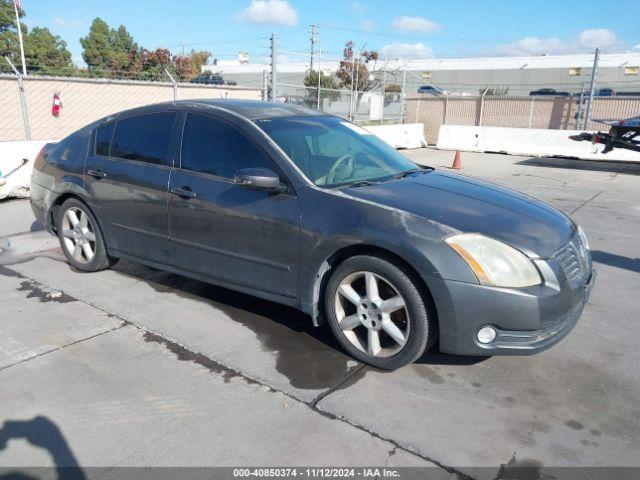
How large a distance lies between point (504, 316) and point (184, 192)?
2.43 metres

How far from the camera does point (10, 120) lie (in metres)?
15.2

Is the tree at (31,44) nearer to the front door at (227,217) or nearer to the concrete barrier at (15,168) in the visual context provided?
the concrete barrier at (15,168)

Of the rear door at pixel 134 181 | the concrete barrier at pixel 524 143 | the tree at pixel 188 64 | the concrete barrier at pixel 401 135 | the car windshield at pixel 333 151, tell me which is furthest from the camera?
the tree at pixel 188 64

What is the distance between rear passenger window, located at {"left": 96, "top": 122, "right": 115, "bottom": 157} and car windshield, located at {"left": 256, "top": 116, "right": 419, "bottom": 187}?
1653 mm

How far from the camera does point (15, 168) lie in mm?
8531

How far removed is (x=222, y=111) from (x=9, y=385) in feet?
7.65

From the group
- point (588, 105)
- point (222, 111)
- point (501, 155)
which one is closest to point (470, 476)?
point (222, 111)

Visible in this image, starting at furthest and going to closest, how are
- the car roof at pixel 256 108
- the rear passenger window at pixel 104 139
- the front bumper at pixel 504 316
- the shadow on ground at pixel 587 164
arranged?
the shadow on ground at pixel 587 164 → the rear passenger window at pixel 104 139 → the car roof at pixel 256 108 → the front bumper at pixel 504 316

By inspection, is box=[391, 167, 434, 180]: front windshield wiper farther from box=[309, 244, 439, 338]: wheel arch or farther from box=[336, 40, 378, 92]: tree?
box=[336, 40, 378, 92]: tree

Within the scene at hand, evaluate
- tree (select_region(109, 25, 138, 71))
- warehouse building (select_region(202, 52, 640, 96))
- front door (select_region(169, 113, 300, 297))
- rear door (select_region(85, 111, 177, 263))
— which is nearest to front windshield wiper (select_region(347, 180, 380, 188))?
front door (select_region(169, 113, 300, 297))

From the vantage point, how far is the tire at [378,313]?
3098 mm

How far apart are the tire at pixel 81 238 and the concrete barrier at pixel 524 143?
14.6m

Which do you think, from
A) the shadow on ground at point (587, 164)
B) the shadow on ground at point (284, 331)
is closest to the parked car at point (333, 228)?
the shadow on ground at point (284, 331)

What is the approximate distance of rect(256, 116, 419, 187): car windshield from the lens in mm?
3717
